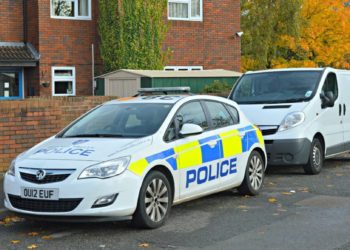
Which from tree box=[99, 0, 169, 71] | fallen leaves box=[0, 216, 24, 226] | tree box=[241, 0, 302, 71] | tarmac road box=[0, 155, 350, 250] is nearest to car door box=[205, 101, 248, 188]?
tarmac road box=[0, 155, 350, 250]

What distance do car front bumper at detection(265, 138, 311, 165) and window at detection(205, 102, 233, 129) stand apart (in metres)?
2.20

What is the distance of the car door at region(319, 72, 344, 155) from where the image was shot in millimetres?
11359

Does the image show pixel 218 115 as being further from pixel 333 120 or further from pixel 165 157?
pixel 333 120

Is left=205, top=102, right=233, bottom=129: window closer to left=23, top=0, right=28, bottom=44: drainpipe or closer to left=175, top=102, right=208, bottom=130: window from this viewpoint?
left=175, top=102, right=208, bottom=130: window

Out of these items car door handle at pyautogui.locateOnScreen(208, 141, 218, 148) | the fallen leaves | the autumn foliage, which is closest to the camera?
the fallen leaves

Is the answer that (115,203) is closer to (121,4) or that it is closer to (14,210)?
(14,210)

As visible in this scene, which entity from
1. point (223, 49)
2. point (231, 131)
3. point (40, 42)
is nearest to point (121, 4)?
point (40, 42)

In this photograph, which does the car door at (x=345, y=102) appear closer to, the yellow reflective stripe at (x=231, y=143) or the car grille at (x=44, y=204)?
the yellow reflective stripe at (x=231, y=143)

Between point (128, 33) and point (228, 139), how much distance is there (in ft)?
39.2

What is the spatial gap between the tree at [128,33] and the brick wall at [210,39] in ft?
5.23

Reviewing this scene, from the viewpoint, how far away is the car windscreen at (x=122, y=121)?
292 inches

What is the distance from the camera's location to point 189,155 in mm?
7434

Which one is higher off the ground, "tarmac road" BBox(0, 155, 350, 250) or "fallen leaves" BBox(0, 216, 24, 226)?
"tarmac road" BBox(0, 155, 350, 250)

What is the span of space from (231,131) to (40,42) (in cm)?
1205
